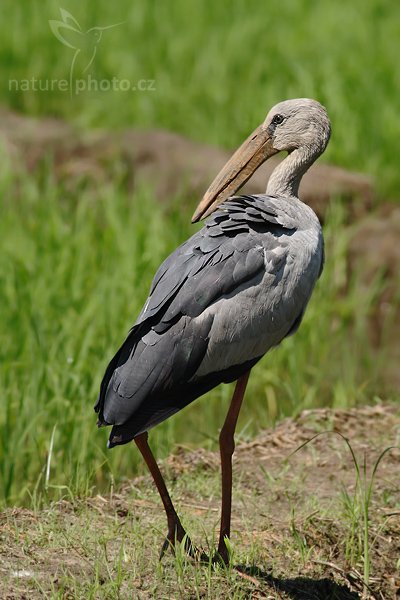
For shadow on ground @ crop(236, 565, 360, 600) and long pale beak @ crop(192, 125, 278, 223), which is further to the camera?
long pale beak @ crop(192, 125, 278, 223)

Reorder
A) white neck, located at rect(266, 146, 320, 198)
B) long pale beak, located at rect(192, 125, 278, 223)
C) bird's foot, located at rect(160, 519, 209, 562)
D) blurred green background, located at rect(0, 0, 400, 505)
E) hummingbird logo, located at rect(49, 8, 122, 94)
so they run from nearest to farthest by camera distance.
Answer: bird's foot, located at rect(160, 519, 209, 562) → white neck, located at rect(266, 146, 320, 198) → long pale beak, located at rect(192, 125, 278, 223) → blurred green background, located at rect(0, 0, 400, 505) → hummingbird logo, located at rect(49, 8, 122, 94)

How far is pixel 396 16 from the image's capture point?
36.2 ft

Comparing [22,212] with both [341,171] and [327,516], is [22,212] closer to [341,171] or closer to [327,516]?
[341,171]

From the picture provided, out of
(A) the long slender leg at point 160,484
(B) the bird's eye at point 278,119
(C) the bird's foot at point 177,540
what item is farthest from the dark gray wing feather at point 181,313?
(B) the bird's eye at point 278,119

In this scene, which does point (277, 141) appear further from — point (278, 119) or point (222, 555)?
point (222, 555)

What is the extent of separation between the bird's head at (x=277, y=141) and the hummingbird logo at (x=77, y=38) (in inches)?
188

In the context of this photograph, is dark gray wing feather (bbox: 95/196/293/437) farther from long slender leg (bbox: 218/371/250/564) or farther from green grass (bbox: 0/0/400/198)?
green grass (bbox: 0/0/400/198)

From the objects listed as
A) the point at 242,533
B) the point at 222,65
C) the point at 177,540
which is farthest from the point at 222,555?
the point at 222,65

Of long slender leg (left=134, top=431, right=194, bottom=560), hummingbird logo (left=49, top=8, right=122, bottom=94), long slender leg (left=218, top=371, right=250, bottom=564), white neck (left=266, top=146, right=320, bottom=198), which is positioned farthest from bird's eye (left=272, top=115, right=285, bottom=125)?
hummingbird logo (left=49, top=8, right=122, bottom=94)

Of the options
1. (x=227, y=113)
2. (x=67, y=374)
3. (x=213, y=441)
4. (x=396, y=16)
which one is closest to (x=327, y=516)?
(x=213, y=441)

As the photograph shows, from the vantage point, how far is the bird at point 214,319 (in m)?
3.83

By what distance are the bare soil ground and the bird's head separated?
1207 millimetres

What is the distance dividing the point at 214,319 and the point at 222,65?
6.20 metres

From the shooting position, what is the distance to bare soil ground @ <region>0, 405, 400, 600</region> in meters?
3.76
